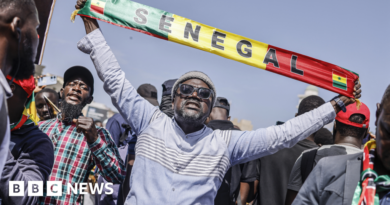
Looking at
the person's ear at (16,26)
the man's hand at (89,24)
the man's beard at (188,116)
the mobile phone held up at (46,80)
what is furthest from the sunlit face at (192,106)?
the mobile phone held up at (46,80)

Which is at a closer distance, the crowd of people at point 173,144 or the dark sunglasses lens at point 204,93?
the crowd of people at point 173,144

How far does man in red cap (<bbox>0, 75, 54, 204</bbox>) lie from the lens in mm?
2180

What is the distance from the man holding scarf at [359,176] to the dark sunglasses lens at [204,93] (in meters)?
1.11

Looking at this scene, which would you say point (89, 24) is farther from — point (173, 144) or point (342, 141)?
point (342, 141)

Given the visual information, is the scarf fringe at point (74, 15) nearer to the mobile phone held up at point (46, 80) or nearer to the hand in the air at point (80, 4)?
the hand in the air at point (80, 4)

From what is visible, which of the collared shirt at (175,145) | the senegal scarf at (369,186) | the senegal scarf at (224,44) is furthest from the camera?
the senegal scarf at (224,44)

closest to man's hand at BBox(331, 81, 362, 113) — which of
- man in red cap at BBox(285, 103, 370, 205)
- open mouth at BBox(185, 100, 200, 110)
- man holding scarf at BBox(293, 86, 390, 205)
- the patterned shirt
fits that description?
man in red cap at BBox(285, 103, 370, 205)

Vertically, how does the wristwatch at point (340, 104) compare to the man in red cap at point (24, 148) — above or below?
above

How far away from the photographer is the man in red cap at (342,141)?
3191 millimetres

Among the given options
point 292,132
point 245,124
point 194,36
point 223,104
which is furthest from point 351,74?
point 245,124

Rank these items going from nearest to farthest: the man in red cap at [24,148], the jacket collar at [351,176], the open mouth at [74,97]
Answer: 1. the jacket collar at [351,176]
2. the man in red cap at [24,148]
3. the open mouth at [74,97]

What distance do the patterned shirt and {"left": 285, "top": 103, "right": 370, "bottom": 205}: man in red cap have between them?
5.54 ft

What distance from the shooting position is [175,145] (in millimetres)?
2619

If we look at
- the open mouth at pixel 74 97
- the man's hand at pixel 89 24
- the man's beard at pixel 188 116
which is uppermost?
the man's hand at pixel 89 24
